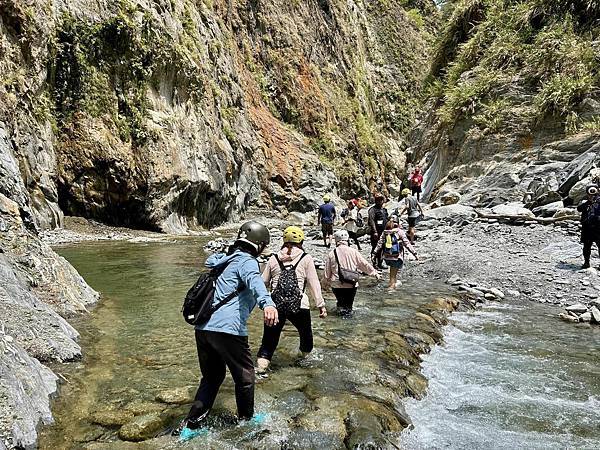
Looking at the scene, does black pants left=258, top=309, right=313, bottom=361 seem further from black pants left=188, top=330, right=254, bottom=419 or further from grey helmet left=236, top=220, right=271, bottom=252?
grey helmet left=236, top=220, right=271, bottom=252

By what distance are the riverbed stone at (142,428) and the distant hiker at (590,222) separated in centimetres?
909

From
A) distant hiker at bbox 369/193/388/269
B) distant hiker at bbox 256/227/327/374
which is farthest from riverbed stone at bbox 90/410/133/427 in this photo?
distant hiker at bbox 369/193/388/269

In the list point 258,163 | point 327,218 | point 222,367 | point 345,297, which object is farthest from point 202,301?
point 258,163

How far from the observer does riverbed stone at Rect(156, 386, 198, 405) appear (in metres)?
4.58

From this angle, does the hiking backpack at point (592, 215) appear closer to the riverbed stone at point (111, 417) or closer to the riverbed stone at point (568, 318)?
the riverbed stone at point (568, 318)

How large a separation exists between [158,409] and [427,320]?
4717 mm

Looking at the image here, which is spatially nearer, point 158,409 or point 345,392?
point 158,409

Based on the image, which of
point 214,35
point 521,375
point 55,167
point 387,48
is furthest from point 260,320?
point 387,48

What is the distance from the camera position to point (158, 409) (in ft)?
14.4

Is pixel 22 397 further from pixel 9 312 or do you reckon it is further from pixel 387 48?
pixel 387 48

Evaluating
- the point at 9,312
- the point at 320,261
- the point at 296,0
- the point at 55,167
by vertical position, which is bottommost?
the point at 320,261

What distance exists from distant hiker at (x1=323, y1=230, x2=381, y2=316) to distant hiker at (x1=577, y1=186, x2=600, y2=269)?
16.7 feet

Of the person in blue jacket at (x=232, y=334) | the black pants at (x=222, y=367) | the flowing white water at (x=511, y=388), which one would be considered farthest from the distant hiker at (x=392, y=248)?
the black pants at (x=222, y=367)

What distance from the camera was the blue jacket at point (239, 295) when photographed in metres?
3.90
